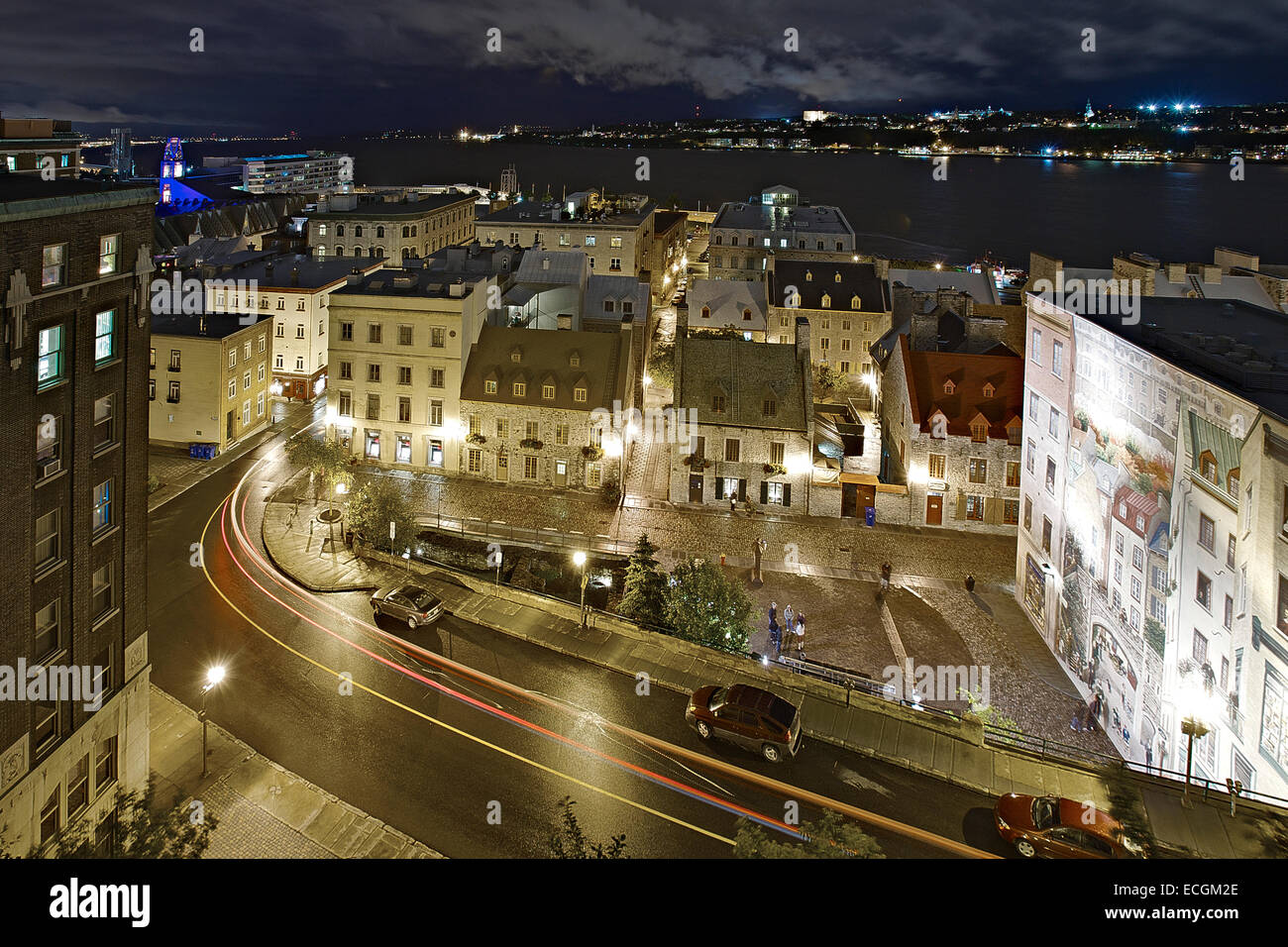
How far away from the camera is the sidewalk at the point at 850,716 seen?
2245cm

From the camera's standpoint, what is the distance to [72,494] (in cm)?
2347

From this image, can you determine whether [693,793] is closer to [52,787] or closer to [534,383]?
[52,787]

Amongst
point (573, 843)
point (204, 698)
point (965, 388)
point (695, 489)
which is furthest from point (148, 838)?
point (965, 388)

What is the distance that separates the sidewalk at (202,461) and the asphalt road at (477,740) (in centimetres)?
1689

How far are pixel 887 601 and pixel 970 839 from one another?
19075mm

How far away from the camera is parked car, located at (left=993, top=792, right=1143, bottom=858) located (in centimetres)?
2100

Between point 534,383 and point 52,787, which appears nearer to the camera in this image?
point 52,787

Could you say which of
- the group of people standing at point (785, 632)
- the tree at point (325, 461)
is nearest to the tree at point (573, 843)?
the group of people standing at point (785, 632)

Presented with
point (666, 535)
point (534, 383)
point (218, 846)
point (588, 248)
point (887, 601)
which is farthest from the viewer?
point (588, 248)

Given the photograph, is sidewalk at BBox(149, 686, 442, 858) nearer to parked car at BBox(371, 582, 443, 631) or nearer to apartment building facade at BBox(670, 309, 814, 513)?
parked car at BBox(371, 582, 443, 631)

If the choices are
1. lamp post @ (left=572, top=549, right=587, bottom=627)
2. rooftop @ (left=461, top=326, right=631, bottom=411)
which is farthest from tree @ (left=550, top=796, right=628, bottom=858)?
rooftop @ (left=461, top=326, right=631, bottom=411)

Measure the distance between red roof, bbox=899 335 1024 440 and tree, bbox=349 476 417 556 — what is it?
95.5 feet

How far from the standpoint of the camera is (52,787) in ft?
73.5

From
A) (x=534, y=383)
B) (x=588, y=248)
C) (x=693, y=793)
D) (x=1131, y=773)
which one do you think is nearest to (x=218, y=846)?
(x=693, y=793)
